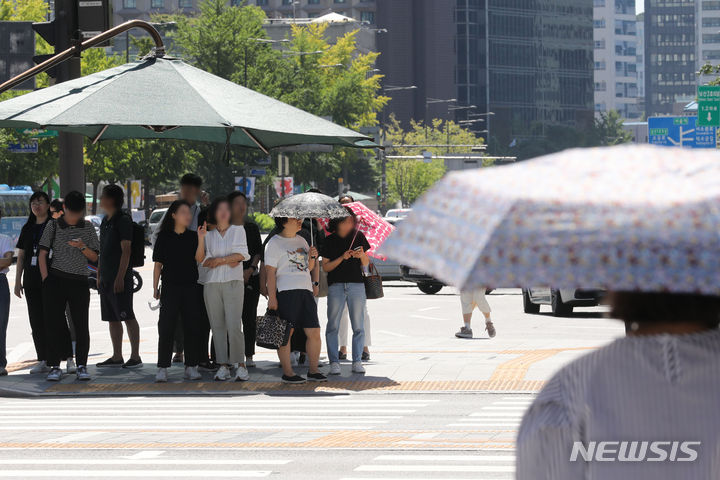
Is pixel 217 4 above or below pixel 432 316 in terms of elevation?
above

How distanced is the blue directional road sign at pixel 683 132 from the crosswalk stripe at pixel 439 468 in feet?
116

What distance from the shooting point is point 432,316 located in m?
23.4

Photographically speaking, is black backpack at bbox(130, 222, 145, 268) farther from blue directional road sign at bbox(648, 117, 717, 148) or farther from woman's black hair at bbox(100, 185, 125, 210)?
blue directional road sign at bbox(648, 117, 717, 148)

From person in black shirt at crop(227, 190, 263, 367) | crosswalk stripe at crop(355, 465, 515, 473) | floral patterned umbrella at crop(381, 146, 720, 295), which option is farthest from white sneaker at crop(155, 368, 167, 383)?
floral patterned umbrella at crop(381, 146, 720, 295)

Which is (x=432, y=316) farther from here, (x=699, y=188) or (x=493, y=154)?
(x=493, y=154)

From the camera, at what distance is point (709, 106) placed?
37.7 metres

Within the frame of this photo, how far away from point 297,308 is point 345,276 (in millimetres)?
1101

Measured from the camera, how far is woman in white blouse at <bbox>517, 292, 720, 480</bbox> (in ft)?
8.37

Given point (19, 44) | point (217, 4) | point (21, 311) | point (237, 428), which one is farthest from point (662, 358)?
point (217, 4)

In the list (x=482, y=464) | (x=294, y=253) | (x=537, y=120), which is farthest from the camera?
(x=537, y=120)

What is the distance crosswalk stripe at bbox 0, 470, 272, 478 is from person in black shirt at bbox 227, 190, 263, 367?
17.0ft

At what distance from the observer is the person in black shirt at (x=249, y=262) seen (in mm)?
13234

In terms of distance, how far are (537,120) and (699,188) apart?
170 metres

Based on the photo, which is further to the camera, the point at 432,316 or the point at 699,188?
the point at 432,316
